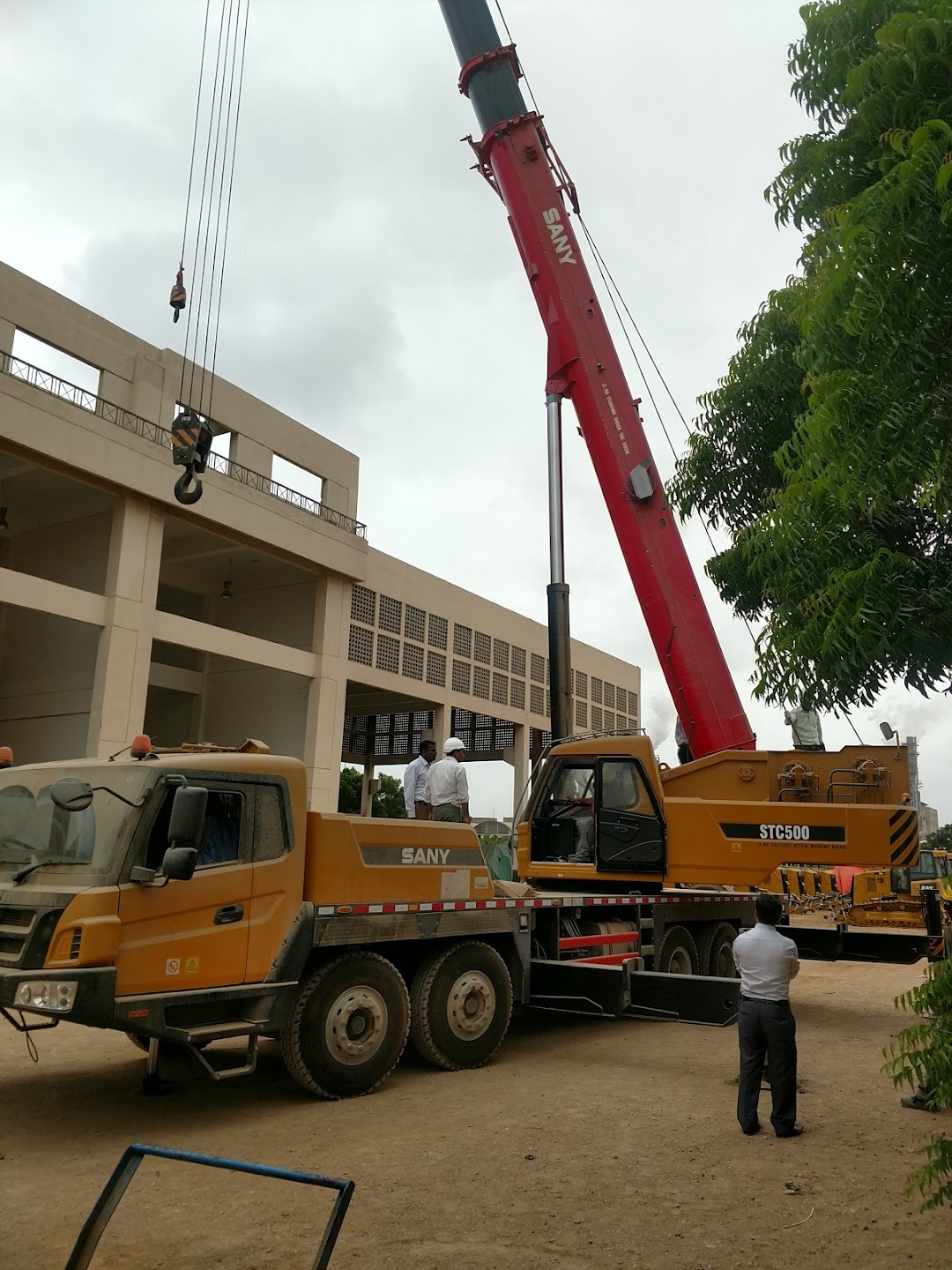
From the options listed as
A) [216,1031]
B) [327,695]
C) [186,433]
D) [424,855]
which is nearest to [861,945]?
[424,855]

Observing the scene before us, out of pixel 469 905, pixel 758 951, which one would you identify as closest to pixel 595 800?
pixel 469 905

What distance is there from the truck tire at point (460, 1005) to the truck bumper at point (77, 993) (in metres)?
2.76

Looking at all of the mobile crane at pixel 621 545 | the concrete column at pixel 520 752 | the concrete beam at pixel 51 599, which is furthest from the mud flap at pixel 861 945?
the concrete column at pixel 520 752

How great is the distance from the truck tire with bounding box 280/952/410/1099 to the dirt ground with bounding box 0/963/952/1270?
0.55ft

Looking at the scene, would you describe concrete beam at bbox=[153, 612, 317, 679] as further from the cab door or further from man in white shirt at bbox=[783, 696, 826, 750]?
the cab door

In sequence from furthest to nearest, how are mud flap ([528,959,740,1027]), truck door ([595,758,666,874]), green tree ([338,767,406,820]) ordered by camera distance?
green tree ([338,767,406,820]), truck door ([595,758,666,874]), mud flap ([528,959,740,1027])

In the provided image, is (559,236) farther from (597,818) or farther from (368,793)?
(368,793)

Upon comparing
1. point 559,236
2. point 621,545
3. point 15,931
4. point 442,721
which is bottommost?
point 15,931

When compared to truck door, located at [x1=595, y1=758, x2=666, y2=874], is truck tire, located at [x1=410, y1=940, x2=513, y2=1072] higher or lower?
lower

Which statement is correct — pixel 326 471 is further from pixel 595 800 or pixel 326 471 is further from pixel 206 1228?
pixel 206 1228

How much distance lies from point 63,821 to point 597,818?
5.59 m

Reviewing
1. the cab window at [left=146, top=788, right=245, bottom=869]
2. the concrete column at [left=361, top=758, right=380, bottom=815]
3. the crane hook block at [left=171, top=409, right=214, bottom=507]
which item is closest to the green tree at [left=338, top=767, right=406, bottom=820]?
the concrete column at [left=361, top=758, right=380, bottom=815]

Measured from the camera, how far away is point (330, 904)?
720cm

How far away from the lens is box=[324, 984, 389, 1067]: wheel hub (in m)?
7.11
